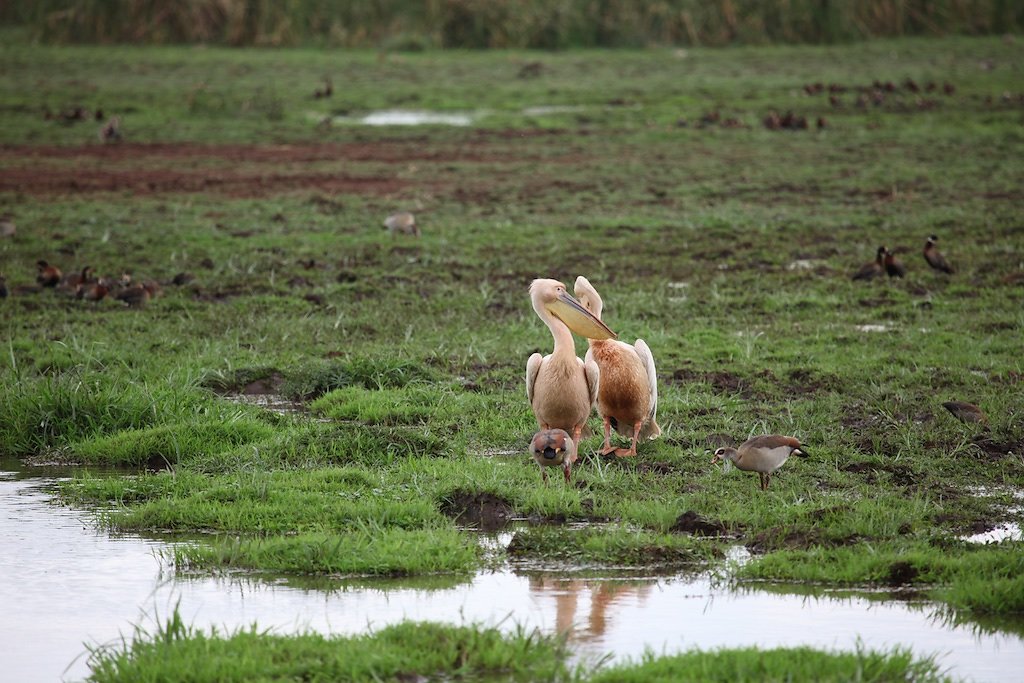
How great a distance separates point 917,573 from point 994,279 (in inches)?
306

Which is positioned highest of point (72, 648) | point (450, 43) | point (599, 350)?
point (450, 43)

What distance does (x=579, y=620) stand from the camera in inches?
216

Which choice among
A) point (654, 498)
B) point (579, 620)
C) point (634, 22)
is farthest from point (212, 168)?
point (634, 22)

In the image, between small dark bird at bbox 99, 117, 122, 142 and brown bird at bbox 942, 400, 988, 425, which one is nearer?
brown bird at bbox 942, 400, 988, 425

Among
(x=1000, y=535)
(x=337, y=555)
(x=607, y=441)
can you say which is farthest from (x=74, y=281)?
(x=1000, y=535)

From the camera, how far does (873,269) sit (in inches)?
520

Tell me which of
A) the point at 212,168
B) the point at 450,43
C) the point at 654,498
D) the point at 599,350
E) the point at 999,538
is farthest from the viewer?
the point at 450,43

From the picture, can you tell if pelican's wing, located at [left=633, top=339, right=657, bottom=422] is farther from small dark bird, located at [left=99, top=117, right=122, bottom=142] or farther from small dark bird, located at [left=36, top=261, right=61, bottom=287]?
small dark bird, located at [left=99, top=117, right=122, bottom=142]

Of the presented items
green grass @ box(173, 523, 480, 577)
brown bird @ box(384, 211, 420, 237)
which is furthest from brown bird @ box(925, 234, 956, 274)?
green grass @ box(173, 523, 480, 577)

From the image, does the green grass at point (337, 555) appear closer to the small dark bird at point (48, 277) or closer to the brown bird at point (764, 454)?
the brown bird at point (764, 454)

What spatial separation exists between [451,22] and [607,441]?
31447 mm

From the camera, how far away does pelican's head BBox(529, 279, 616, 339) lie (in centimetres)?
804

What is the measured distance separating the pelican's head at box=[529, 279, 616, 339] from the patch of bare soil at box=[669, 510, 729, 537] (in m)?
1.71

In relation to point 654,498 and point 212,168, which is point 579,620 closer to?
point 654,498
